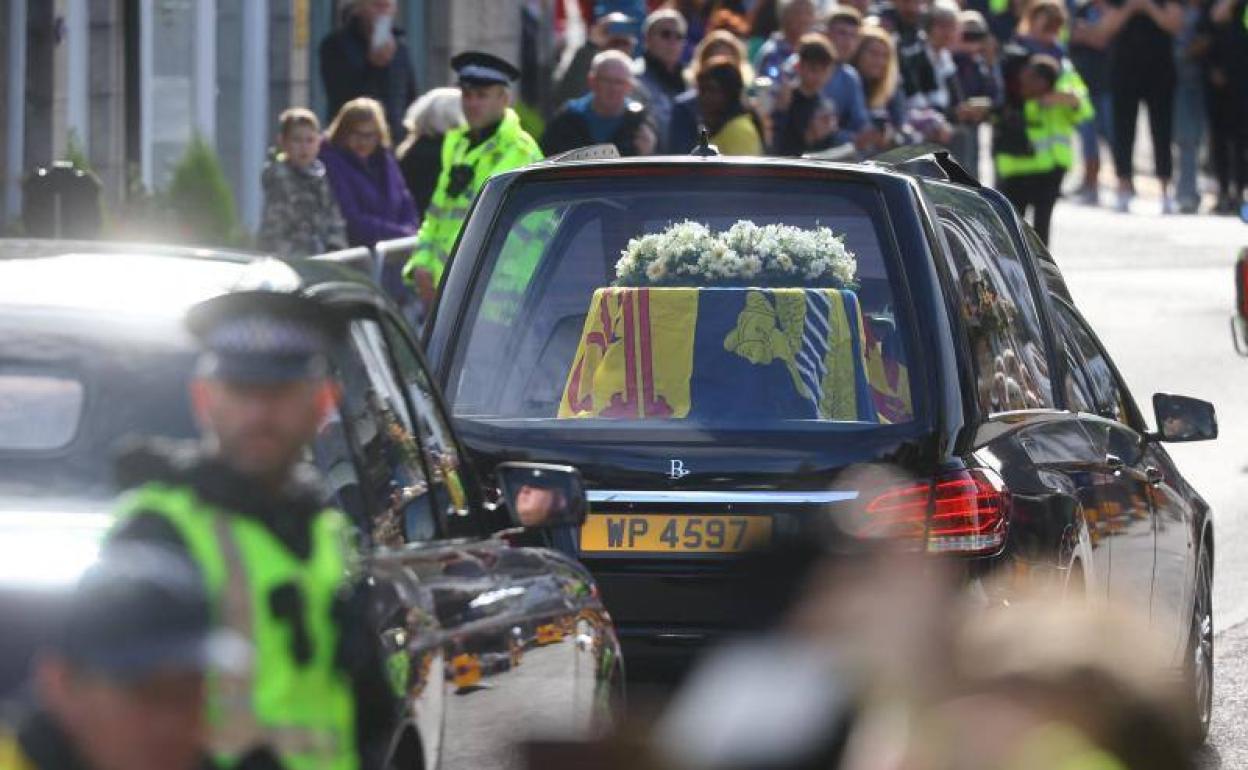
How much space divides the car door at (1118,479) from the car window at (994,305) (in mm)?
239

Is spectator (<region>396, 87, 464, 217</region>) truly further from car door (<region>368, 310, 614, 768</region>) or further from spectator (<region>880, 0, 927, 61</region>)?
car door (<region>368, 310, 614, 768</region>)

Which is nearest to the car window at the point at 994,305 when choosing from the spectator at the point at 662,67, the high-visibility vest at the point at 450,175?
the high-visibility vest at the point at 450,175

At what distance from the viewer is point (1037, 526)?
809 cm

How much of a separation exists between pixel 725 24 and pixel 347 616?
20496 mm

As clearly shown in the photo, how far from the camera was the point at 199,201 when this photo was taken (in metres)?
18.3

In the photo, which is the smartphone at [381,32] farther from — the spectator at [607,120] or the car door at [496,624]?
the car door at [496,624]

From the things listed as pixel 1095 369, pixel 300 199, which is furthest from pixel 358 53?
pixel 1095 369

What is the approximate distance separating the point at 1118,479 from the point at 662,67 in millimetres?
12513

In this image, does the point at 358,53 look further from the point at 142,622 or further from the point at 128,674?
the point at 128,674

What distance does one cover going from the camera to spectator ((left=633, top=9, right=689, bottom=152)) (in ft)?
68.0

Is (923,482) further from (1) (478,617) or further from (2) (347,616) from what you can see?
(2) (347,616)

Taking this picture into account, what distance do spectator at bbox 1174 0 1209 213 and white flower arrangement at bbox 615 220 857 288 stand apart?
23.6 m

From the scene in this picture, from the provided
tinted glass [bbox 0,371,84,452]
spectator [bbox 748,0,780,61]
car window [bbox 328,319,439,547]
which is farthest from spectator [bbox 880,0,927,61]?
tinted glass [bbox 0,371,84,452]

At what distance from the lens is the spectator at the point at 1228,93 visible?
102 feet
